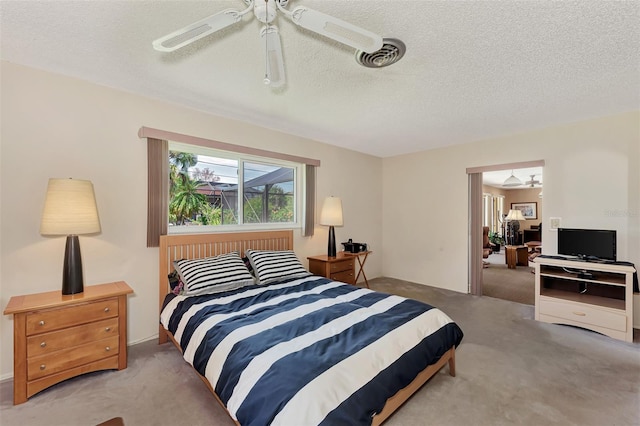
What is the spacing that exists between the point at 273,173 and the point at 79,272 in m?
2.39

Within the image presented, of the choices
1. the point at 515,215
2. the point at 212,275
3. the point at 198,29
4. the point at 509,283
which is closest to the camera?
the point at 198,29

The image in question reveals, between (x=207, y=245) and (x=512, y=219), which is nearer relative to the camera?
(x=207, y=245)

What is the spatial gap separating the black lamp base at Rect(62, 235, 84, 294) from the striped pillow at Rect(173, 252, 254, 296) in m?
0.73

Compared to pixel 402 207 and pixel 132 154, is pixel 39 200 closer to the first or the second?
pixel 132 154

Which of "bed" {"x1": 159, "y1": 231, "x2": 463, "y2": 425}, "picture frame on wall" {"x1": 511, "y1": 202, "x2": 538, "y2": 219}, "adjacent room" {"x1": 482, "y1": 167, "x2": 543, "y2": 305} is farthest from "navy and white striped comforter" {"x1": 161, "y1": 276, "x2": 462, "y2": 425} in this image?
"picture frame on wall" {"x1": 511, "y1": 202, "x2": 538, "y2": 219}

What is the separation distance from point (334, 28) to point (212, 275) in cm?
223

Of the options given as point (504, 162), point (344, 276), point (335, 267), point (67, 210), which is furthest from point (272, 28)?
point (504, 162)

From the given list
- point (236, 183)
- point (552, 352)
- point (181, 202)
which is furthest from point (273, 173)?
point (552, 352)

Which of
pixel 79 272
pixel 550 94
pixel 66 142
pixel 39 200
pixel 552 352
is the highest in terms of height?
pixel 550 94

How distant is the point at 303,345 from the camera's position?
1.57 meters

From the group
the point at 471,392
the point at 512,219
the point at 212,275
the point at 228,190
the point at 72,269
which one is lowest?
the point at 471,392

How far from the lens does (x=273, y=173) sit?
12.8 ft

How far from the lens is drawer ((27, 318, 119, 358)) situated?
1875mm

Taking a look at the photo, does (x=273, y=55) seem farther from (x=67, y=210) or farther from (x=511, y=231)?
(x=511, y=231)
